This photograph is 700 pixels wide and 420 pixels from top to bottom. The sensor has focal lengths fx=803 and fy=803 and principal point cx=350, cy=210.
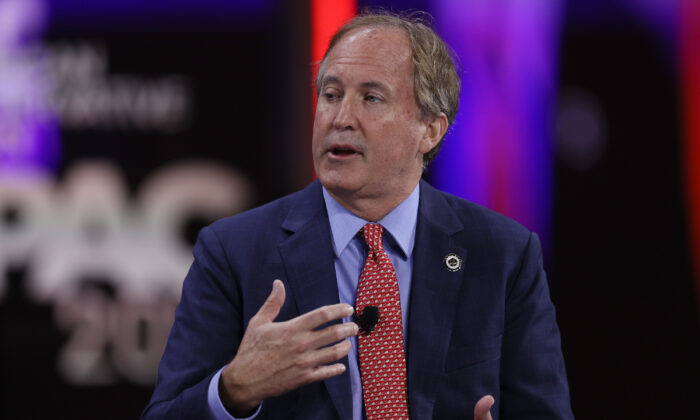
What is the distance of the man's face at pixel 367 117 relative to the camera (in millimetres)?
1879

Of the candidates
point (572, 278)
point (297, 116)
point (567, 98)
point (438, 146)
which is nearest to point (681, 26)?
point (567, 98)

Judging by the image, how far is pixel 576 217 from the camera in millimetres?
3689

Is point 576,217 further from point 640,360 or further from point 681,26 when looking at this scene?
point 681,26

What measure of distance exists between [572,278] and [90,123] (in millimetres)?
2352

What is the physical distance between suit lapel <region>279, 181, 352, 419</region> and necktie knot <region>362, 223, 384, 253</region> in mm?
87

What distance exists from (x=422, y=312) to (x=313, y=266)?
0.88ft

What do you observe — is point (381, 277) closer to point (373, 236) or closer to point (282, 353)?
point (373, 236)

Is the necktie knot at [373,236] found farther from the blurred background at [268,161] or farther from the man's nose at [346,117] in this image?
the blurred background at [268,161]

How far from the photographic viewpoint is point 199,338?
176 centimetres

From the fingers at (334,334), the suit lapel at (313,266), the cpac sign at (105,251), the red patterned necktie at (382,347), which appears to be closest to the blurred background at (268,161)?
the cpac sign at (105,251)

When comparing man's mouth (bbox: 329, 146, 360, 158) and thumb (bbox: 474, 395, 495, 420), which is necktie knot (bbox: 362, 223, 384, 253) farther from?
thumb (bbox: 474, 395, 495, 420)

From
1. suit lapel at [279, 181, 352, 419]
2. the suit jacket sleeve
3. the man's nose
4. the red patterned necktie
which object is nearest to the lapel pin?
the red patterned necktie

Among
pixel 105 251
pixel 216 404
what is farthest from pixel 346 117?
pixel 105 251

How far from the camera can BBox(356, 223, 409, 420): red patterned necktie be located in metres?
1.74
